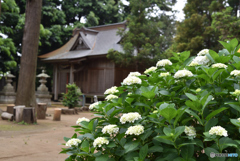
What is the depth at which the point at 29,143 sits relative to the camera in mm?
5660

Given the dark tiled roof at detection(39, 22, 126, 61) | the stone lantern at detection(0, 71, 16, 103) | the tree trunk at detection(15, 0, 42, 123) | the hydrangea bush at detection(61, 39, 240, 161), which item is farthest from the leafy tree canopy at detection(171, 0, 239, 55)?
the hydrangea bush at detection(61, 39, 240, 161)

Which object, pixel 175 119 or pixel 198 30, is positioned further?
pixel 198 30

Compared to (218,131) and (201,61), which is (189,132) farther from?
(201,61)

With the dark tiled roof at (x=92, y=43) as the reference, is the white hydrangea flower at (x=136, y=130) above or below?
below

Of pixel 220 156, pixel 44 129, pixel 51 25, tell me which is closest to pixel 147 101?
pixel 220 156

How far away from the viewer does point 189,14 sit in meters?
15.7

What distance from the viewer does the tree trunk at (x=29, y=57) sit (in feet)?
32.4

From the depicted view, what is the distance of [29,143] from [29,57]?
510 centimetres

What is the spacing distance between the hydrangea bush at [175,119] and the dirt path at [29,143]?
2691mm

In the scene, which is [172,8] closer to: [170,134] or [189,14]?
[189,14]

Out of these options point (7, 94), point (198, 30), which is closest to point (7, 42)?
point (7, 94)

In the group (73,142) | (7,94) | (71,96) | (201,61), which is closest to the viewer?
(73,142)

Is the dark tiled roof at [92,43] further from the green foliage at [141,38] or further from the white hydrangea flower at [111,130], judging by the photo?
the white hydrangea flower at [111,130]

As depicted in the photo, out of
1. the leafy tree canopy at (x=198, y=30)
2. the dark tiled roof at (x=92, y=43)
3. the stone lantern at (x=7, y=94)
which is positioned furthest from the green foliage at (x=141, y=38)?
the stone lantern at (x=7, y=94)
